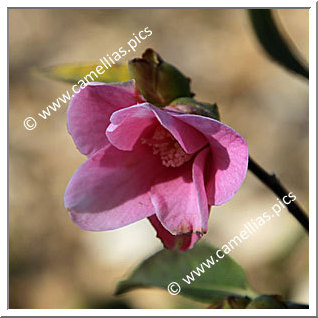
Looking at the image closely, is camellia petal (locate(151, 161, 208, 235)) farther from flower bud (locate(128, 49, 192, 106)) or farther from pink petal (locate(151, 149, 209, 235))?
flower bud (locate(128, 49, 192, 106))

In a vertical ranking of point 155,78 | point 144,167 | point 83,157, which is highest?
point 83,157

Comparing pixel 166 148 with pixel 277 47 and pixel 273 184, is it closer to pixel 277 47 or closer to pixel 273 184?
pixel 273 184

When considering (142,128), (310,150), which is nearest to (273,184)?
(310,150)

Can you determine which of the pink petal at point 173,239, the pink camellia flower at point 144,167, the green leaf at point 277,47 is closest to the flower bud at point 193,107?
the pink camellia flower at point 144,167

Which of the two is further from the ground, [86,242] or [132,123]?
[132,123]
